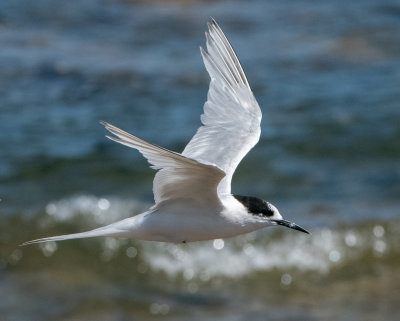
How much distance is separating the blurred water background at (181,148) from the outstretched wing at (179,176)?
360 cm

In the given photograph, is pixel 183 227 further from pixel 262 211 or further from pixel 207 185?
pixel 262 211

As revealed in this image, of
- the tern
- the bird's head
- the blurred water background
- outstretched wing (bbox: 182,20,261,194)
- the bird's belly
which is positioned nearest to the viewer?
the tern

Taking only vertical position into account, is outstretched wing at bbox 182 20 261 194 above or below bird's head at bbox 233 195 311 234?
above

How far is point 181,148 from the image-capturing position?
1305 cm

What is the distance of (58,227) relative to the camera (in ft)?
37.6

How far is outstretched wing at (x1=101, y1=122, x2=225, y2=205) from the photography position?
5277 millimetres

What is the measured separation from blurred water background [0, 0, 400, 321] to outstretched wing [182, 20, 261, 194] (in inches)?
109

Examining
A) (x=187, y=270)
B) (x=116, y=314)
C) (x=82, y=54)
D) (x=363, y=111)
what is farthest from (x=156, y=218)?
(x=82, y=54)

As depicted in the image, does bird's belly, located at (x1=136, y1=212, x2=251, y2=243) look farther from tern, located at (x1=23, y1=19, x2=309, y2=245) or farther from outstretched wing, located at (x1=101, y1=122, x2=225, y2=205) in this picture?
outstretched wing, located at (x1=101, y1=122, x2=225, y2=205)

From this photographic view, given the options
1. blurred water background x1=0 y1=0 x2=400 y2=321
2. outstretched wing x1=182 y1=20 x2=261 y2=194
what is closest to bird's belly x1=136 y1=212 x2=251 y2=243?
outstretched wing x1=182 y1=20 x2=261 y2=194

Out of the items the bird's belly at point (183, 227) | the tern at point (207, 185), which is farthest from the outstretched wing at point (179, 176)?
the bird's belly at point (183, 227)

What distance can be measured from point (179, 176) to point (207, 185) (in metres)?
0.20

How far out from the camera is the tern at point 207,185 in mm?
5633

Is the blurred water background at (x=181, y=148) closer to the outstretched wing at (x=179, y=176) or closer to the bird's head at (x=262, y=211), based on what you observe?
the bird's head at (x=262, y=211)
